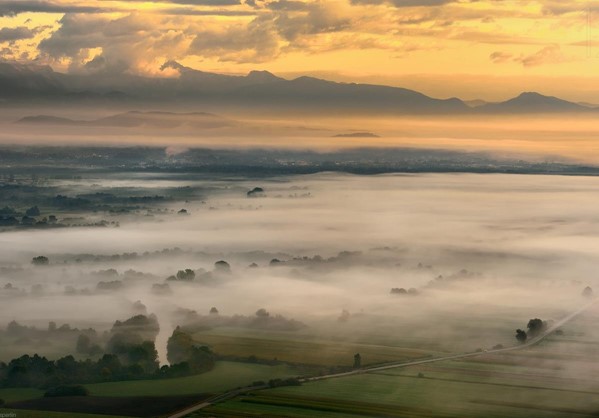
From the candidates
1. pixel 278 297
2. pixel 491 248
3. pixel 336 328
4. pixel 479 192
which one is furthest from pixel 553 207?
pixel 336 328

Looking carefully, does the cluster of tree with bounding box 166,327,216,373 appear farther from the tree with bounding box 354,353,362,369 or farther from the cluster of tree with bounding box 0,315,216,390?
the tree with bounding box 354,353,362,369

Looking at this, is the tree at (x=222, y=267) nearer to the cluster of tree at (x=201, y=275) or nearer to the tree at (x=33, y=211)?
the cluster of tree at (x=201, y=275)

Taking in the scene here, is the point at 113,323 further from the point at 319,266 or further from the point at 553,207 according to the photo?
the point at 553,207

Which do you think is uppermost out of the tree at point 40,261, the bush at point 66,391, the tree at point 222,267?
the tree at point 40,261

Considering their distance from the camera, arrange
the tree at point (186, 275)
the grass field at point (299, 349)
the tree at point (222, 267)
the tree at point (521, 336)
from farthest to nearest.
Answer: the tree at point (222, 267) → the tree at point (186, 275) → the tree at point (521, 336) → the grass field at point (299, 349)

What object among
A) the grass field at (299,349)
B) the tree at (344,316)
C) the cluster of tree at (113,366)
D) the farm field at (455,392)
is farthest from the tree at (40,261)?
the farm field at (455,392)

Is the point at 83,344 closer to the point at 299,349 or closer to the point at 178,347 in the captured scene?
the point at 178,347

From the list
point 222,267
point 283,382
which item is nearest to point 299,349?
point 283,382
